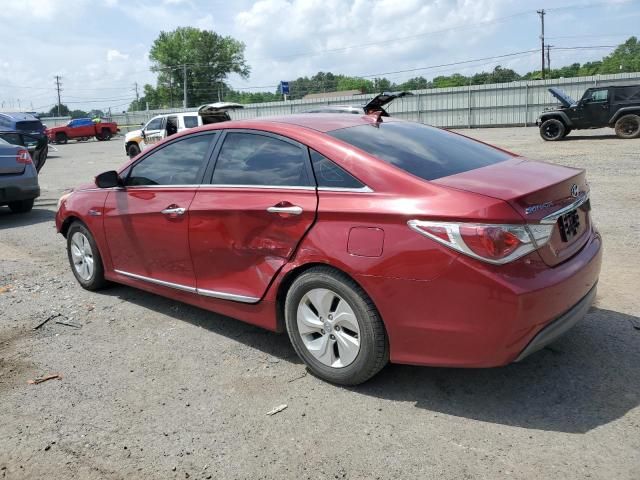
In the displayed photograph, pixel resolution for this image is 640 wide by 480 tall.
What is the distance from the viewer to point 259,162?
3680 millimetres

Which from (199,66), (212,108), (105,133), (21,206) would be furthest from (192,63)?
(21,206)

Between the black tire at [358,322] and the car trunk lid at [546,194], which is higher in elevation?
the car trunk lid at [546,194]

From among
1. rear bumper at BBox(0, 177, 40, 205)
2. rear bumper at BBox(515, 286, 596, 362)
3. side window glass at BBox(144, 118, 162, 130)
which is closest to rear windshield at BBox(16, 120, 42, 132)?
rear bumper at BBox(0, 177, 40, 205)

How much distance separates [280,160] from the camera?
11.7ft

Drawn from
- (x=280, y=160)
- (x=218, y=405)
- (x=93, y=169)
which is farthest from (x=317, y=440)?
(x=93, y=169)

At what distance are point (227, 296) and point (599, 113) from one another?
730 inches

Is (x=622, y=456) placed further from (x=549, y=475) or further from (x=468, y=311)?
(x=468, y=311)

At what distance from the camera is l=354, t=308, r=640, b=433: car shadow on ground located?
9.39 ft

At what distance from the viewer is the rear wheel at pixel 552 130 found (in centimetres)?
1923

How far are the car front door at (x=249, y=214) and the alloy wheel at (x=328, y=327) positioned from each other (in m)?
0.31

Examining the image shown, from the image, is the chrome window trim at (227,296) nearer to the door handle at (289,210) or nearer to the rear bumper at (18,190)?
the door handle at (289,210)

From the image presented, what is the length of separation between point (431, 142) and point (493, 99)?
30.4m

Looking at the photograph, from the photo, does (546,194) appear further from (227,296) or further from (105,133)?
(105,133)

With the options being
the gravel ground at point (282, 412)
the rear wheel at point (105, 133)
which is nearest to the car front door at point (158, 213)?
the gravel ground at point (282, 412)
